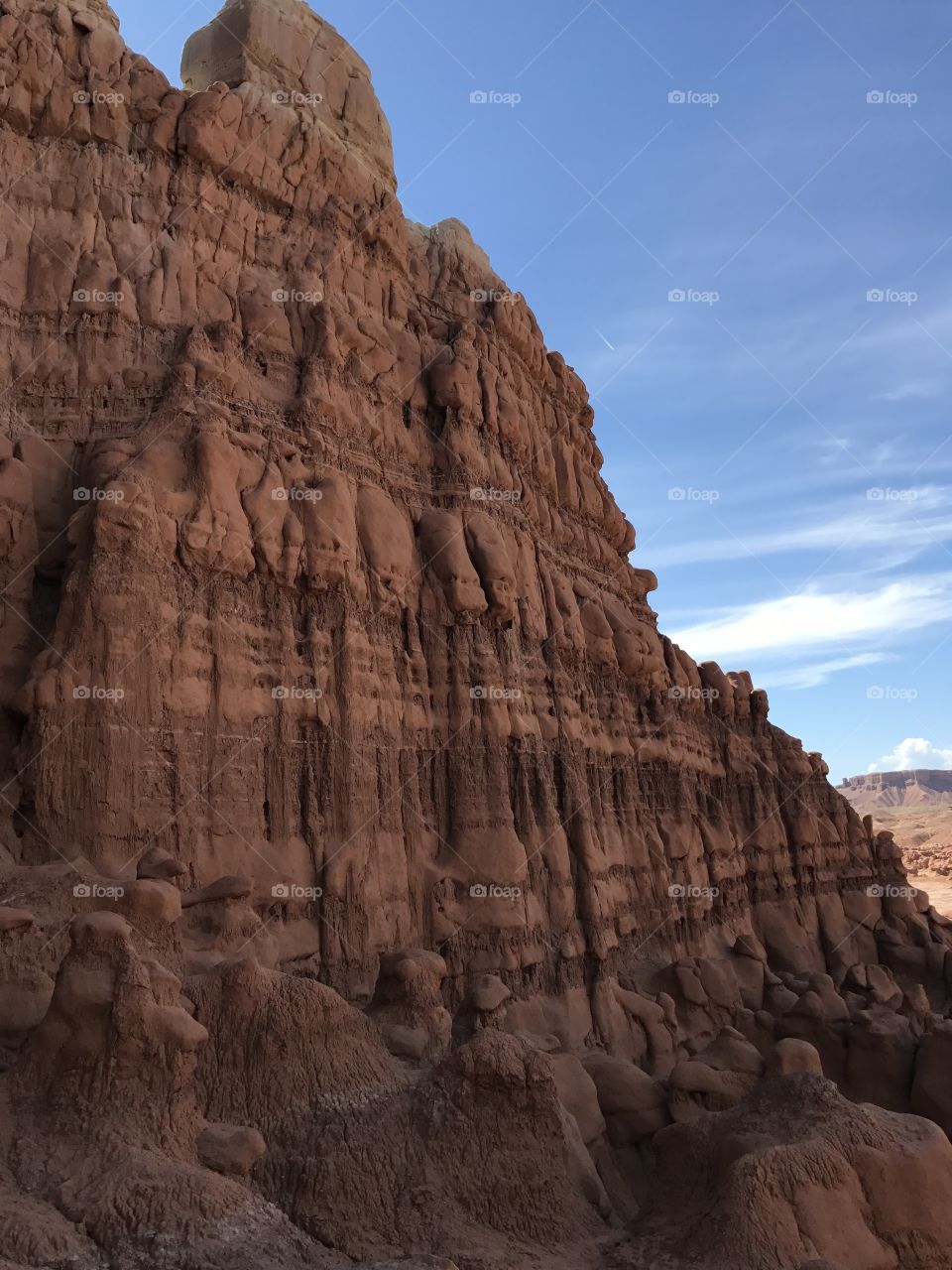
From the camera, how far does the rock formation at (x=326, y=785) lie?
952 cm

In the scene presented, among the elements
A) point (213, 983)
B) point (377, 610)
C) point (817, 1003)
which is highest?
point (377, 610)

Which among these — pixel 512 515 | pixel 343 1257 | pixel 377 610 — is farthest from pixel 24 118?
pixel 343 1257

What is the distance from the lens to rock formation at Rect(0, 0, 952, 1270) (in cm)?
952

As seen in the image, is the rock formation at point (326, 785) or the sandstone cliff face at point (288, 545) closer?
the rock formation at point (326, 785)

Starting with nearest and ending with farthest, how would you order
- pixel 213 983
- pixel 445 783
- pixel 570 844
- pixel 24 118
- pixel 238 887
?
pixel 213 983
pixel 238 887
pixel 24 118
pixel 445 783
pixel 570 844

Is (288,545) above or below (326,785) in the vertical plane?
above

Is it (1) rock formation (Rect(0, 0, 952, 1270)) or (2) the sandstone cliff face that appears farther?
(2) the sandstone cliff face

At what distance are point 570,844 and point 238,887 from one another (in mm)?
10227

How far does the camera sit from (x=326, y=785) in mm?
16094

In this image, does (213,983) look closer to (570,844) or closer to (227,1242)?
(227,1242)

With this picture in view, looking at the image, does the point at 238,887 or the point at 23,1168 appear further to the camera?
the point at 238,887

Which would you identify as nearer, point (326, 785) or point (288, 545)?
point (326, 785)

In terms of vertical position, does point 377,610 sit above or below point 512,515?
below

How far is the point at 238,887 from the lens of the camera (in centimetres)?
1254
